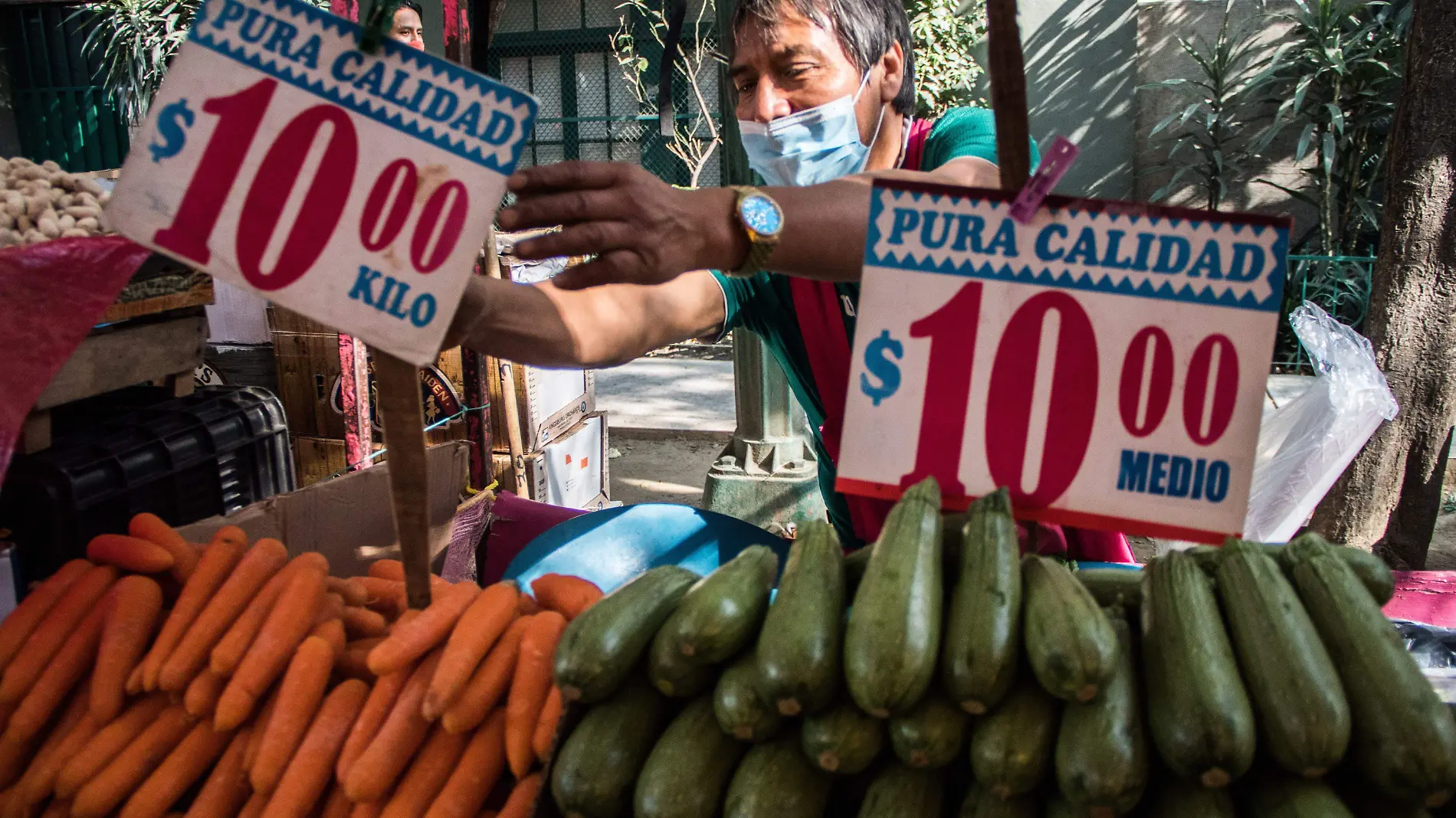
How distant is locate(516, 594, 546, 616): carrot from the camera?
1690 mm

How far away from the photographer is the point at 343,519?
2449 millimetres

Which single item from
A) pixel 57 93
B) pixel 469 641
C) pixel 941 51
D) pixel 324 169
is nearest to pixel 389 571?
pixel 469 641

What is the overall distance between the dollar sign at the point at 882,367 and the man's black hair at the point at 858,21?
106 cm

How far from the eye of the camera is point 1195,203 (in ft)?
30.5

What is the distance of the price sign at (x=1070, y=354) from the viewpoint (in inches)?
51.8

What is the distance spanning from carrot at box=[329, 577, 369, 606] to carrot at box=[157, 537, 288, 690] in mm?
103

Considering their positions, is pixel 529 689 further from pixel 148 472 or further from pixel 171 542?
pixel 148 472

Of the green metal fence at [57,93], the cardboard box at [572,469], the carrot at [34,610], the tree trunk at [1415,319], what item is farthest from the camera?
the green metal fence at [57,93]

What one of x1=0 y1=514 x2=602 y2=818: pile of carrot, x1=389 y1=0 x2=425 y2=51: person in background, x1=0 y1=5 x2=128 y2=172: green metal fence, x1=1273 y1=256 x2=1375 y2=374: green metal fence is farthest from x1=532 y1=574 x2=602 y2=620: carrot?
x1=0 y1=5 x2=128 y2=172: green metal fence

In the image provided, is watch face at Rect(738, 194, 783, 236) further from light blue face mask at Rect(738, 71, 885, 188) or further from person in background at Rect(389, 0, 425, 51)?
person in background at Rect(389, 0, 425, 51)

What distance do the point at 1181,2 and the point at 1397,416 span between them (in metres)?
7.08

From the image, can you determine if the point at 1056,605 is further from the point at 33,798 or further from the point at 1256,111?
the point at 1256,111

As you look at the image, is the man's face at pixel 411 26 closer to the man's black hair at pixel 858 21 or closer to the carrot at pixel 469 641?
the man's black hair at pixel 858 21

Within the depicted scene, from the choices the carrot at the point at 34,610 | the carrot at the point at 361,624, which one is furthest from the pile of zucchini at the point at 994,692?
the carrot at the point at 34,610
